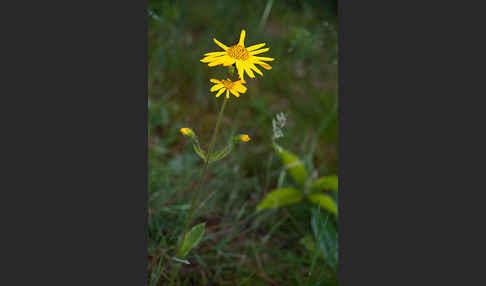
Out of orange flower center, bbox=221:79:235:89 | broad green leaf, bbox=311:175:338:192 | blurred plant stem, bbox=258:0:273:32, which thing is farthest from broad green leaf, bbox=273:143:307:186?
blurred plant stem, bbox=258:0:273:32

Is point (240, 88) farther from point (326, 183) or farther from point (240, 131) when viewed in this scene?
point (240, 131)

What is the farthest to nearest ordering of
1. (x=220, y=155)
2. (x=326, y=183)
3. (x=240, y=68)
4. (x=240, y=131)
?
(x=240, y=131) → (x=326, y=183) → (x=220, y=155) → (x=240, y=68)

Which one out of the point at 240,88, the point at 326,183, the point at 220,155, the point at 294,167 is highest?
the point at 240,88

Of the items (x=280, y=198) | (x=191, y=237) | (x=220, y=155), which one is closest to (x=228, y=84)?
(x=220, y=155)

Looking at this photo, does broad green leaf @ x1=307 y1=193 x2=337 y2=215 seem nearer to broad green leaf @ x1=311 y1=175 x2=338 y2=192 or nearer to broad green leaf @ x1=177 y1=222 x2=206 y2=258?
broad green leaf @ x1=311 y1=175 x2=338 y2=192

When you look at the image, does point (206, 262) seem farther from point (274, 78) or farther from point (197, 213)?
point (274, 78)

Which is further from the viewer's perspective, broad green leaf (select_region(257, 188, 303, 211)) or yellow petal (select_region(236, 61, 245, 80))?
broad green leaf (select_region(257, 188, 303, 211))
